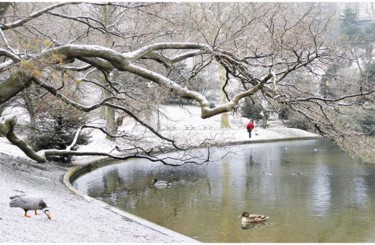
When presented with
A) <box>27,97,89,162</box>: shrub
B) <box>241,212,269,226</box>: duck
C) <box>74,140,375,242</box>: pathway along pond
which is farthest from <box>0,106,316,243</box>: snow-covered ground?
<box>241,212,269,226</box>: duck

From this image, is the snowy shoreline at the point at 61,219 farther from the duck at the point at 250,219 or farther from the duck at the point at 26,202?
the duck at the point at 250,219

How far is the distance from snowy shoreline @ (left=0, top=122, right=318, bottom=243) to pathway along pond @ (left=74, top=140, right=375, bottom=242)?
1046 millimetres

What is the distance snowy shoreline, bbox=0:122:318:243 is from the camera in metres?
6.72

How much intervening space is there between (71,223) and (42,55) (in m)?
3.06

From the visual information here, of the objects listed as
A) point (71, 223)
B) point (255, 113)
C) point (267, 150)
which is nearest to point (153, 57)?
point (71, 223)

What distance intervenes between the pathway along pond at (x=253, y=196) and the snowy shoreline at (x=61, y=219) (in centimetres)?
105

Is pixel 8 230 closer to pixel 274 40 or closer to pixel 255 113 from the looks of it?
pixel 274 40

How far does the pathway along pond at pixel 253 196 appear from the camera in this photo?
9.84 meters

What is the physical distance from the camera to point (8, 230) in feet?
20.8

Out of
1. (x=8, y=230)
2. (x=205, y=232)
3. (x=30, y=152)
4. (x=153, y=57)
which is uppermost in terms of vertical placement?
(x=153, y=57)

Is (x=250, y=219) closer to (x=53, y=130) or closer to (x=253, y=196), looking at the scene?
(x=253, y=196)

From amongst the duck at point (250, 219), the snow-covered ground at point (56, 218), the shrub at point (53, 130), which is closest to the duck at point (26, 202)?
the snow-covered ground at point (56, 218)

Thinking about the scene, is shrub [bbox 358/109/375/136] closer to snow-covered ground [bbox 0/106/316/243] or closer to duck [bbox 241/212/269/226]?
snow-covered ground [bbox 0/106/316/243]

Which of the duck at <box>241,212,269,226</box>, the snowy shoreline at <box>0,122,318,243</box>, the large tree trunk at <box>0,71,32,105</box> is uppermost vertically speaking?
the large tree trunk at <box>0,71,32,105</box>
